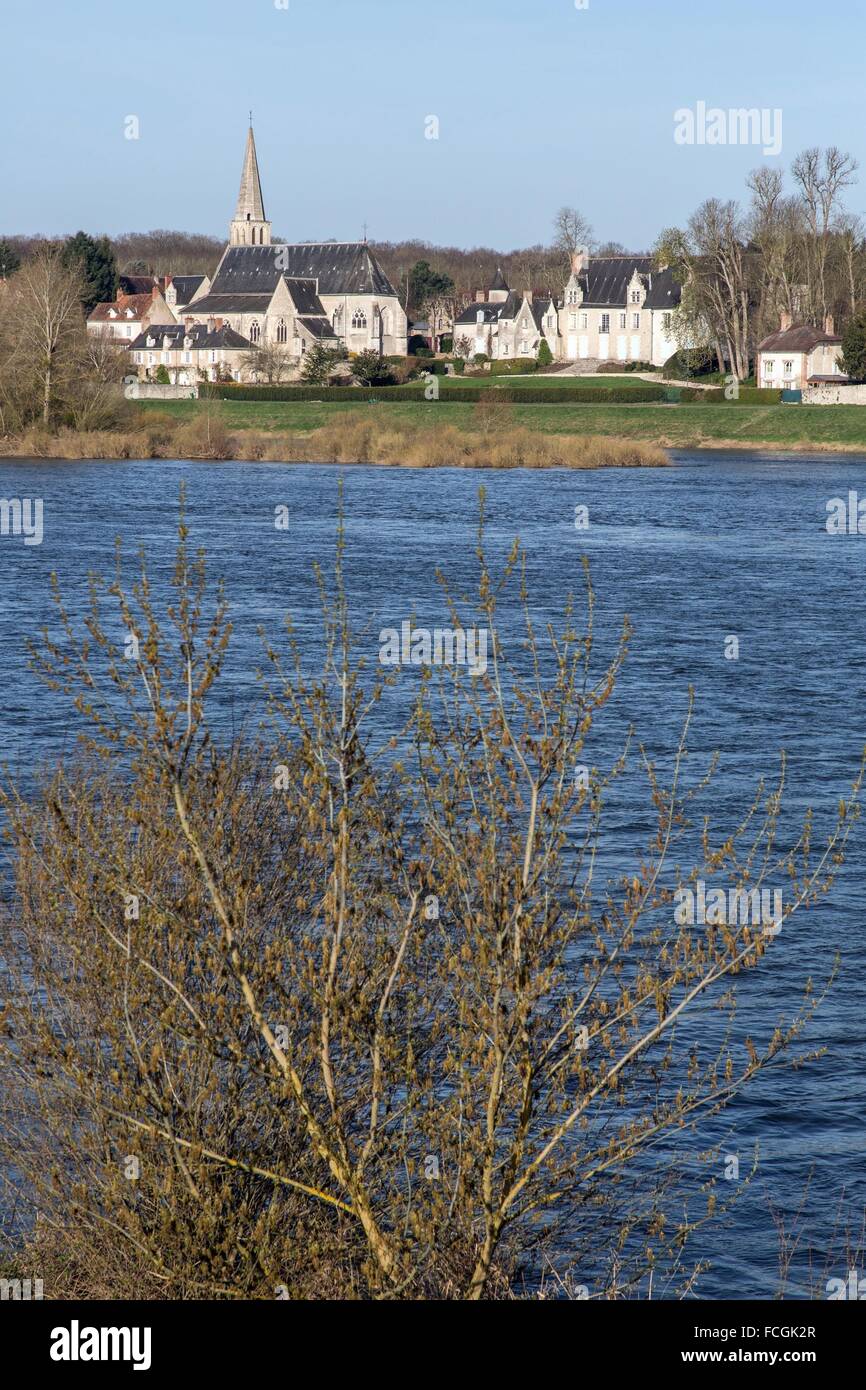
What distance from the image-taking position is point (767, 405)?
296 feet

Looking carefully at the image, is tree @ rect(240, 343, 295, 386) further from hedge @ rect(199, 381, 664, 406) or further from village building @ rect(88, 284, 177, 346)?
village building @ rect(88, 284, 177, 346)

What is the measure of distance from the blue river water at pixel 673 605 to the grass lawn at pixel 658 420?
753 centimetres

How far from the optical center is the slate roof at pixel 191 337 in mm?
127500

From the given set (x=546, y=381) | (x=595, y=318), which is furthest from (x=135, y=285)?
(x=546, y=381)

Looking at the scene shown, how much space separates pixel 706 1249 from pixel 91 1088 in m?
5.13

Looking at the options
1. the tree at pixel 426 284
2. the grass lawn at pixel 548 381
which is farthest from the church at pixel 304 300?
the grass lawn at pixel 548 381

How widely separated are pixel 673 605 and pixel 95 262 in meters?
110

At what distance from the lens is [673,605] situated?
38.5m

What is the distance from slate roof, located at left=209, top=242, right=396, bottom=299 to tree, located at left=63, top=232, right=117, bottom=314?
8.60 metres

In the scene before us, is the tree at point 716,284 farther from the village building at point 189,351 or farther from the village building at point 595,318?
the village building at point 189,351

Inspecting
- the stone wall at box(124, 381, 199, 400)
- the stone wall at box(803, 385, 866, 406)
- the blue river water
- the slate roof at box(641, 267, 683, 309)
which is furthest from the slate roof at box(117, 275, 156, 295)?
the blue river water

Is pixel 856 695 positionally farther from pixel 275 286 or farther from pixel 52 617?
pixel 275 286
